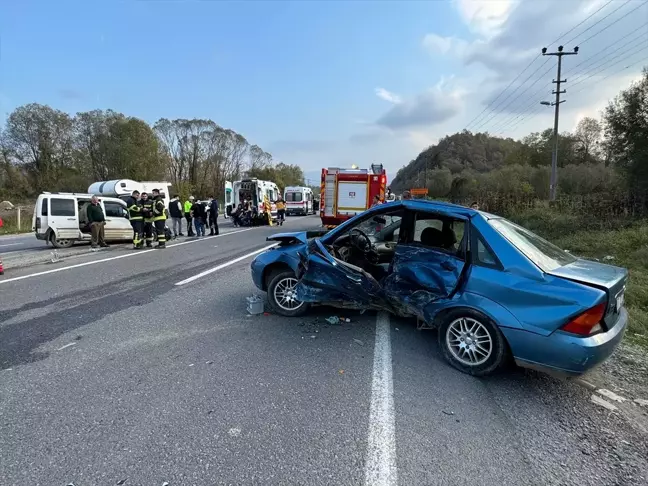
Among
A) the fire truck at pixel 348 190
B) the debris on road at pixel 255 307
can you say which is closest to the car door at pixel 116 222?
the fire truck at pixel 348 190

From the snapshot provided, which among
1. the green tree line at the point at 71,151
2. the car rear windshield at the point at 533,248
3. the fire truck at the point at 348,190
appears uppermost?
the green tree line at the point at 71,151

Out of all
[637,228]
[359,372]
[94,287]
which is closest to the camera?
[359,372]

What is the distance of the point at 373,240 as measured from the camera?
5.89 m

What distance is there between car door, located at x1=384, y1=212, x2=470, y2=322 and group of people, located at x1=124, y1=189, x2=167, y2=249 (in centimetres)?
1010

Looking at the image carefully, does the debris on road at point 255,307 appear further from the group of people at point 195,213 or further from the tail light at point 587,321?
the group of people at point 195,213

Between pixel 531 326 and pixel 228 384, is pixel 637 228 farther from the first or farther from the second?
pixel 228 384

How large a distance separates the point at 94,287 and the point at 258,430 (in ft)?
18.6

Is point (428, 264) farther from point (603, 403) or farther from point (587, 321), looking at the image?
point (603, 403)

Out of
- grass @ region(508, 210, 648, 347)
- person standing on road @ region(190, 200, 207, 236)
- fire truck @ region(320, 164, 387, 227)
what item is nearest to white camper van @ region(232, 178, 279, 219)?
person standing on road @ region(190, 200, 207, 236)

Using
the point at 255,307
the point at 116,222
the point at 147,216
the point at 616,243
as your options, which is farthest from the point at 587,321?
the point at 116,222

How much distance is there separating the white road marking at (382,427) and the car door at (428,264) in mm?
624

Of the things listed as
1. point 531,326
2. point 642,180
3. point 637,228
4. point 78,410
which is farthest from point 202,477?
point 642,180

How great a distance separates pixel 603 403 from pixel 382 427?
76.7 inches

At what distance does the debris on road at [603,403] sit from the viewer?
3.11 meters
